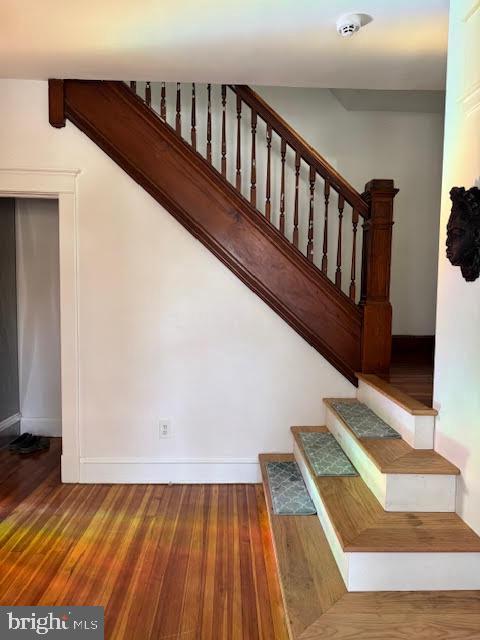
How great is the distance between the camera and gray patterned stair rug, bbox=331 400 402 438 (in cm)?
214

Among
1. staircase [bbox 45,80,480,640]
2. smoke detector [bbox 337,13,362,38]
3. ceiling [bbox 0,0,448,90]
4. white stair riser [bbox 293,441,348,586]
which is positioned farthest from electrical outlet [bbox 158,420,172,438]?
smoke detector [bbox 337,13,362,38]

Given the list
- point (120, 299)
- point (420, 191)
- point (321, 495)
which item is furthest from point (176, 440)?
point (420, 191)

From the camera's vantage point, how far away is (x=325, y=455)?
2342mm

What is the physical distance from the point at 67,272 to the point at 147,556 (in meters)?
1.75

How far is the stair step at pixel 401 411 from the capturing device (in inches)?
76.2

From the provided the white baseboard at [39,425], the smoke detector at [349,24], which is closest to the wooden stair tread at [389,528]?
the smoke detector at [349,24]

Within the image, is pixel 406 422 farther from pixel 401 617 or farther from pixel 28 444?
pixel 28 444

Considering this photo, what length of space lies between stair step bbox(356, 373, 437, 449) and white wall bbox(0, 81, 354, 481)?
29cm

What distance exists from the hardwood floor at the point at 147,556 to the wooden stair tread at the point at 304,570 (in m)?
0.19

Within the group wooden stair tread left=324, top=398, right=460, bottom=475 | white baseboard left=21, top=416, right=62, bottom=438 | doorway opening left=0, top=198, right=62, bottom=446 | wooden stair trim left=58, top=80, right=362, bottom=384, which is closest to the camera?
wooden stair tread left=324, top=398, right=460, bottom=475

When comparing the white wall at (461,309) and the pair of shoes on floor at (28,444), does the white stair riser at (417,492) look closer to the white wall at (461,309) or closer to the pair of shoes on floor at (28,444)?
the white wall at (461,309)

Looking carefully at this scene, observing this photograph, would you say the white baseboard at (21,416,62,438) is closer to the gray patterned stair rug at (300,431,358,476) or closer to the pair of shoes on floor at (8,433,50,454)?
the pair of shoes on floor at (8,433,50,454)

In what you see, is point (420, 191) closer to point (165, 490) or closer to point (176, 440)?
point (176, 440)

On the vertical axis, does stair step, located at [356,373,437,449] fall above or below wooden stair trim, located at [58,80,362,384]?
below
